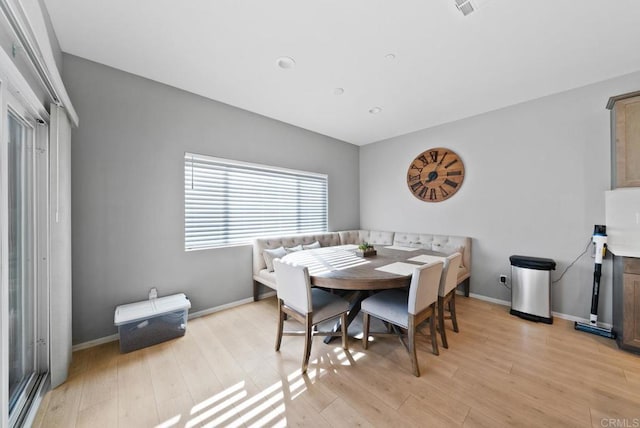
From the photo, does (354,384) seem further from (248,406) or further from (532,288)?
(532,288)

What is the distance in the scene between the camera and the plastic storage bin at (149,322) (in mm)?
2104

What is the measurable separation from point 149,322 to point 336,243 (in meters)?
2.87

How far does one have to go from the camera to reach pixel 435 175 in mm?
3818

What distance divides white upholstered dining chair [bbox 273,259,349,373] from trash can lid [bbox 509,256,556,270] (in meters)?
2.35

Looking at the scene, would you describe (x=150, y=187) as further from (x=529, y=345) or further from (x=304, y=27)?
(x=529, y=345)

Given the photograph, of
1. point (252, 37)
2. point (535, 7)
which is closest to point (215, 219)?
point (252, 37)

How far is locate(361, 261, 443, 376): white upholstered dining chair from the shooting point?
1772 millimetres

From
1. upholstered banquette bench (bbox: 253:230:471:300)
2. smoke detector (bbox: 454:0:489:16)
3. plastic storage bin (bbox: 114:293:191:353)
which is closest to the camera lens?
smoke detector (bbox: 454:0:489:16)

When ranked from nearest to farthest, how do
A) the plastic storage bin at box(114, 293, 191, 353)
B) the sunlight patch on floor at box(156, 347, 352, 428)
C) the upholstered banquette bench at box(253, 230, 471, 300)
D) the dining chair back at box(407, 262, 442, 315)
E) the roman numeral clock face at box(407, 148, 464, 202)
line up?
the sunlight patch on floor at box(156, 347, 352, 428), the dining chair back at box(407, 262, 442, 315), the plastic storage bin at box(114, 293, 191, 353), the upholstered banquette bench at box(253, 230, 471, 300), the roman numeral clock face at box(407, 148, 464, 202)

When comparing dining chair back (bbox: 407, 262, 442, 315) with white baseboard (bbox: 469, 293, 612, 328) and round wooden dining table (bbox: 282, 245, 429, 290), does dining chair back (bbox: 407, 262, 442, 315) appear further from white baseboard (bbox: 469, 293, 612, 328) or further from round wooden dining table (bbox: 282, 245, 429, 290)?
white baseboard (bbox: 469, 293, 612, 328)

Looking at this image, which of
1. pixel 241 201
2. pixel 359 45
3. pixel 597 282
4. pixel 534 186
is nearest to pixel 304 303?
pixel 241 201

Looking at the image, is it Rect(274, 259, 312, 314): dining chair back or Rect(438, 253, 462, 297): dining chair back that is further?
Rect(438, 253, 462, 297): dining chair back

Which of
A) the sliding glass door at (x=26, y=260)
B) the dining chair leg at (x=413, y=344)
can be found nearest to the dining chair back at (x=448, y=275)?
the dining chair leg at (x=413, y=344)

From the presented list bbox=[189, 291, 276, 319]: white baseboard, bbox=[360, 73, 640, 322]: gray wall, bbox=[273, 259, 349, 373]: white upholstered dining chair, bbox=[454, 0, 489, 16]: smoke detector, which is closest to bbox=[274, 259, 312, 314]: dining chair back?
bbox=[273, 259, 349, 373]: white upholstered dining chair
